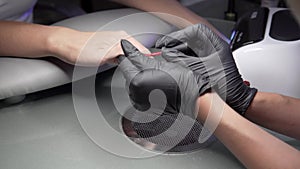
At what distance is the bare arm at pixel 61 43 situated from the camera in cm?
95

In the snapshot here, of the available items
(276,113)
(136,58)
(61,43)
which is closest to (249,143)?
(276,113)

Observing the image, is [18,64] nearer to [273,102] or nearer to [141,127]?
[141,127]

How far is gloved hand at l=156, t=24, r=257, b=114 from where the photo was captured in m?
0.89

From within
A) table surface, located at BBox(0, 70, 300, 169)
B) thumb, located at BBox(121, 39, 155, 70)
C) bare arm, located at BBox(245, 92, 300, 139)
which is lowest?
table surface, located at BBox(0, 70, 300, 169)

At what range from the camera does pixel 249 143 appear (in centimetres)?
78

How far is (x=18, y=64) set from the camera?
100cm

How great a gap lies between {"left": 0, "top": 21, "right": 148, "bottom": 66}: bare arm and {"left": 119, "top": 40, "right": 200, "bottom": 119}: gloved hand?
12 cm

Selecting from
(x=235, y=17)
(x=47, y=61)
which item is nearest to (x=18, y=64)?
(x=47, y=61)

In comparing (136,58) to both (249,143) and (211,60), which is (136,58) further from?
(249,143)

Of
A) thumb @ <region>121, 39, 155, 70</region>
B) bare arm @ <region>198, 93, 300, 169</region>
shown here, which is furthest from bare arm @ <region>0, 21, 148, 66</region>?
bare arm @ <region>198, 93, 300, 169</region>

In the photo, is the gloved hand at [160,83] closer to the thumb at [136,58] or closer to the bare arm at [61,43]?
the thumb at [136,58]

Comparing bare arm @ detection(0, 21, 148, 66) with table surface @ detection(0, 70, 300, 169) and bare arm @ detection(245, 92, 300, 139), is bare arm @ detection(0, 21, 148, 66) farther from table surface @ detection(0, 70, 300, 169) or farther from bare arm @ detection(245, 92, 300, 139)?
bare arm @ detection(245, 92, 300, 139)

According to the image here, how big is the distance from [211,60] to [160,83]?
0.57ft

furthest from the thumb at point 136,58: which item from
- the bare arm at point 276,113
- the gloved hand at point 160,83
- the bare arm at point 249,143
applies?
the bare arm at point 276,113
